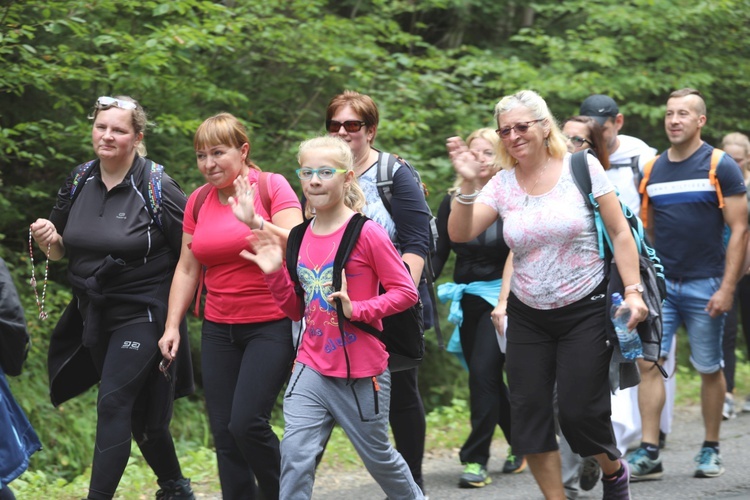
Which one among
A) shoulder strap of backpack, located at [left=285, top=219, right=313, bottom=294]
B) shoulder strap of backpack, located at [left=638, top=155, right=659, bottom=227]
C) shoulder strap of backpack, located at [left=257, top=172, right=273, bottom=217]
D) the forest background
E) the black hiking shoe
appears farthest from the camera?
the forest background

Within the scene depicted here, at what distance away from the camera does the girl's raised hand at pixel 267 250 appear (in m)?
4.11

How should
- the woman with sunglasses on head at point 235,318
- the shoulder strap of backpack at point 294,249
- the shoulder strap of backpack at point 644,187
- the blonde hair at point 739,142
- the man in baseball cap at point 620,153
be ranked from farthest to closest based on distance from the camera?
1. the blonde hair at point 739,142
2. the man in baseball cap at point 620,153
3. the shoulder strap of backpack at point 644,187
4. the woman with sunglasses on head at point 235,318
5. the shoulder strap of backpack at point 294,249

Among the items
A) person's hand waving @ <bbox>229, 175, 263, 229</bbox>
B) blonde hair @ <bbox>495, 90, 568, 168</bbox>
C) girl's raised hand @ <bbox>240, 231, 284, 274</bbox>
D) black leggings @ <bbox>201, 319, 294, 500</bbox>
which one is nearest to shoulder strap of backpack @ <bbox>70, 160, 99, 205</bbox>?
black leggings @ <bbox>201, 319, 294, 500</bbox>

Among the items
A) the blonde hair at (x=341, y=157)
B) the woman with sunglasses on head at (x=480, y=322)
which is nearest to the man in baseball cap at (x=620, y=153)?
the woman with sunglasses on head at (x=480, y=322)

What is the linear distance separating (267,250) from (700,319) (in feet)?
10.9

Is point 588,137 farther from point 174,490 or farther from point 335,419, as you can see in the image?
point 174,490

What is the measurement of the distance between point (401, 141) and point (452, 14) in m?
3.18

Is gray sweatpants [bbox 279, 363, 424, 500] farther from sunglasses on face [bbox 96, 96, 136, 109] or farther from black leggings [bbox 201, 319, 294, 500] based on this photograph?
sunglasses on face [bbox 96, 96, 136, 109]

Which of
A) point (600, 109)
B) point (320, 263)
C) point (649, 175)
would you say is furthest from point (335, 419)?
point (600, 109)

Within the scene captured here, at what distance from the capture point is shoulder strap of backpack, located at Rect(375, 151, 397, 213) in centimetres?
495

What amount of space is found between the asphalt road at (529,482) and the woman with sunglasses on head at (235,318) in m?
1.51

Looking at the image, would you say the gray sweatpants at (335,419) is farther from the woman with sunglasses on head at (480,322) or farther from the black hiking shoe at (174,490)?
the woman with sunglasses on head at (480,322)

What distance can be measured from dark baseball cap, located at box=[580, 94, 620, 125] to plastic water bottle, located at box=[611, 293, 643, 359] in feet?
8.11

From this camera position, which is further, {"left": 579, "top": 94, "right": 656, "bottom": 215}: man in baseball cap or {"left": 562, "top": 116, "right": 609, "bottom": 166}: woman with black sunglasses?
{"left": 579, "top": 94, "right": 656, "bottom": 215}: man in baseball cap
